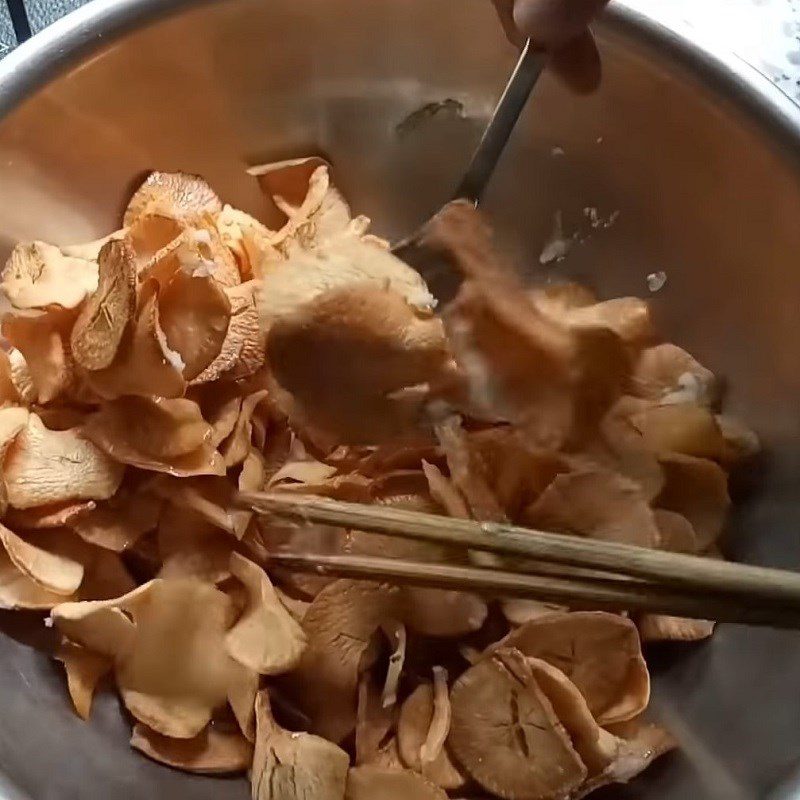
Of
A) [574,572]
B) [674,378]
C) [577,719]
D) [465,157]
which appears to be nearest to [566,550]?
[574,572]

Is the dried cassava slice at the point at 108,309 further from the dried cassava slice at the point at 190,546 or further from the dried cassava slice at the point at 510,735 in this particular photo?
the dried cassava slice at the point at 510,735

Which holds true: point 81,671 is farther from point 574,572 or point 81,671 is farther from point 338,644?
point 574,572

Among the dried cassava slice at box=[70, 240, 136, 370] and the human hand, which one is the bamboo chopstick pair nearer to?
the dried cassava slice at box=[70, 240, 136, 370]

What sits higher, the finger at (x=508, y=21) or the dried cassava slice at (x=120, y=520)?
the finger at (x=508, y=21)

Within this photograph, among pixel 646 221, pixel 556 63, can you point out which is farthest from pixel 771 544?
pixel 556 63

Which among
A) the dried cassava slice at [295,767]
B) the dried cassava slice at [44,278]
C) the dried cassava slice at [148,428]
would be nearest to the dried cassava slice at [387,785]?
the dried cassava slice at [295,767]

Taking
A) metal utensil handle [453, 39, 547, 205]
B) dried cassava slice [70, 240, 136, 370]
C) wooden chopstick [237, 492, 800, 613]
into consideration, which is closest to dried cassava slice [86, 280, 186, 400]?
dried cassava slice [70, 240, 136, 370]
